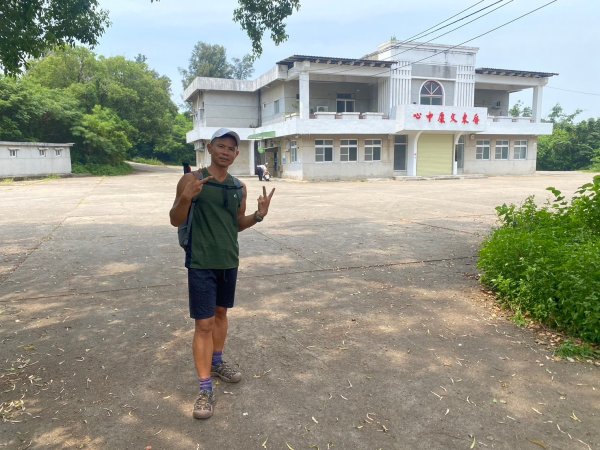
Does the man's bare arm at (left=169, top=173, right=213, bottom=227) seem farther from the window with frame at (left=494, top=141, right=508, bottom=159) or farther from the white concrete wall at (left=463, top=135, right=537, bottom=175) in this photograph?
the window with frame at (left=494, top=141, right=508, bottom=159)

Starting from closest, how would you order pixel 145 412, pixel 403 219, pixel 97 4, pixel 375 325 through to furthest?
pixel 145 412
pixel 375 325
pixel 97 4
pixel 403 219

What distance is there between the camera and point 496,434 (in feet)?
8.67

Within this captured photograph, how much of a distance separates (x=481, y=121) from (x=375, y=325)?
2830cm

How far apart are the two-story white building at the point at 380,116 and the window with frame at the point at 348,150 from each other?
0.20ft

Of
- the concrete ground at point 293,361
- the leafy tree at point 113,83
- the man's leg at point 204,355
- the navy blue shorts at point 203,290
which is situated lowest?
the concrete ground at point 293,361

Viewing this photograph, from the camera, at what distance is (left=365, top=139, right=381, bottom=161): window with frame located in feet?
93.8

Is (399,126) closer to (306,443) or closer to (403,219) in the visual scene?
(403,219)

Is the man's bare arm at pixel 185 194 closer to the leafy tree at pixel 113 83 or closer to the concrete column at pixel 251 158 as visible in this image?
the concrete column at pixel 251 158

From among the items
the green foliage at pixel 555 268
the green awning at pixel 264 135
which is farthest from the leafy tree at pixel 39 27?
the green awning at pixel 264 135

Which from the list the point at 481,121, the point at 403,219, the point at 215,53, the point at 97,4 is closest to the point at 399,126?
the point at 481,121

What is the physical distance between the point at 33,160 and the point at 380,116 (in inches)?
879

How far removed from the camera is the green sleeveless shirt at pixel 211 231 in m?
2.96

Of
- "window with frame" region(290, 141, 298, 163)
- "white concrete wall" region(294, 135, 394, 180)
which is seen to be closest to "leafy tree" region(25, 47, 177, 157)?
"window with frame" region(290, 141, 298, 163)

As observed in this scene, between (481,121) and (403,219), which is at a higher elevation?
(481,121)
